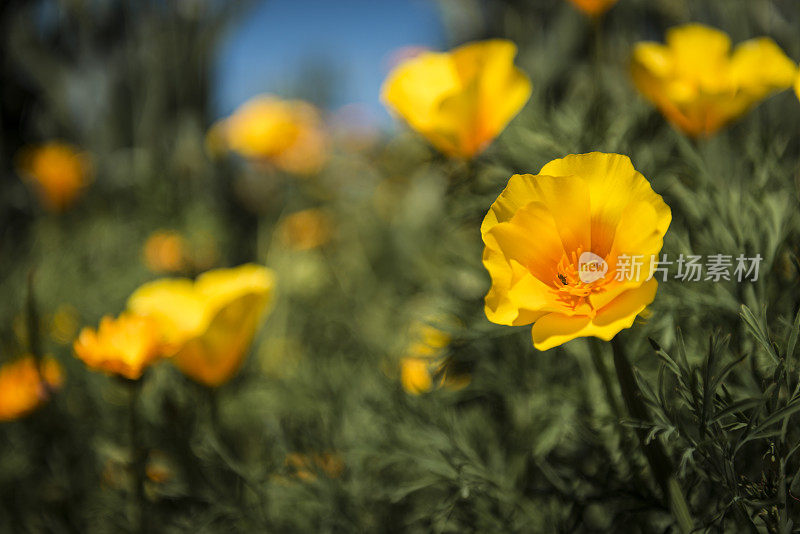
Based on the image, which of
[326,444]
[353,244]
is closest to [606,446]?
[326,444]

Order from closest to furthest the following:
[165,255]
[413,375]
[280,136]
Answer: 1. [413,375]
2. [165,255]
3. [280,136]

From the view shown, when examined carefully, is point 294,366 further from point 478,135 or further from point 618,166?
point 618,166

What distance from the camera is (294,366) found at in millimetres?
852

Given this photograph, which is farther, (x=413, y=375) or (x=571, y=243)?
(x=413, y=375)

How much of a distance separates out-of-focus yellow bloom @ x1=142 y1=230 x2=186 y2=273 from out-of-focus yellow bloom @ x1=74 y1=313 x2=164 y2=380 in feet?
2.36

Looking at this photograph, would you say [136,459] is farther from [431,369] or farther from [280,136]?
[280,136]

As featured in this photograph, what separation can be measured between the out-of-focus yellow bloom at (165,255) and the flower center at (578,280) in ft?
3.16

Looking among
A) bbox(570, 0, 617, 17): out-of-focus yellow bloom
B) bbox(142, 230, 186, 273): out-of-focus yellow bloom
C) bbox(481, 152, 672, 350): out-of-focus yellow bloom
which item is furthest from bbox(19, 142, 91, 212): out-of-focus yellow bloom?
bbox(481, 152, 672, 350): out-of-focus yellow bloom

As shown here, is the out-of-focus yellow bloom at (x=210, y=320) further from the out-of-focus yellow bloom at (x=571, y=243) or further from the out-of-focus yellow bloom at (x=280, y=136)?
the out-of-focus yellow bloom at (x=280, y=136)

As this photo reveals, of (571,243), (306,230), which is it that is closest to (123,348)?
(571,243)

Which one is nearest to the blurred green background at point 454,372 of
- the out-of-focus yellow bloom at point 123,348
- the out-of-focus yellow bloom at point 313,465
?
the out-of-focus yellow bloom at point 313,465

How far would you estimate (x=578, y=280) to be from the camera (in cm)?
32

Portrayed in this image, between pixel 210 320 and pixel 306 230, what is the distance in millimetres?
987

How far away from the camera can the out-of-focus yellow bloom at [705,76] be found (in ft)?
1.50
